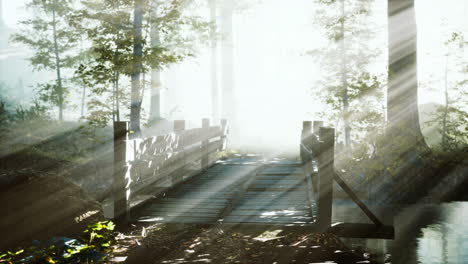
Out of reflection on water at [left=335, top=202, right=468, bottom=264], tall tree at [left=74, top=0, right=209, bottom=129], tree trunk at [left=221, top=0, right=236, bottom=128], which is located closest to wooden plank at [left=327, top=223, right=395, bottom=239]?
reflection on water at [left=335, top=202, right=468, bottom=264]

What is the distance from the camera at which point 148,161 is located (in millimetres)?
8523

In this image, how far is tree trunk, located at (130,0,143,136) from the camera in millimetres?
12195

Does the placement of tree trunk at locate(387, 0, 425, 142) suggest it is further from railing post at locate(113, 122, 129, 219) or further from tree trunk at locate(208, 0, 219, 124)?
tree trunk at locate(208, 0, 219, 124)

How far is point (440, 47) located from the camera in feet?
61.6

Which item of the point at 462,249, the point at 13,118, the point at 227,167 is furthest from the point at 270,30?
the point at 462,249

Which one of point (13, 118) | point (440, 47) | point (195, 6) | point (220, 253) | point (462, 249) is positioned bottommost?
point (462, 249)

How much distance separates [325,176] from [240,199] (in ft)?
8.49

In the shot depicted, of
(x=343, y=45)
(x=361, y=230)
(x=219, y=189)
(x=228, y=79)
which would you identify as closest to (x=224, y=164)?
(x=219, y=189)

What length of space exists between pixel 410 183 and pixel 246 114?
3303 centimetres

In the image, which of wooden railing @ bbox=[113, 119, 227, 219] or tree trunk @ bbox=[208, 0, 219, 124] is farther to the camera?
tree trunk @ bbox=[208, 0, 219, 124]

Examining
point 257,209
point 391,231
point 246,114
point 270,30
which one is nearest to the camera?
point 391,231

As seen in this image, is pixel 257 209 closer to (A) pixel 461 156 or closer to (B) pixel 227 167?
(B) pixel 227 167

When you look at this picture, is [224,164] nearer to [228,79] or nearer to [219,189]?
[219,189]

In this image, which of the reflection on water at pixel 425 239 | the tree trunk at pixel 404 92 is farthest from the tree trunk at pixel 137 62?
the tree trunk at pixel 404 92
